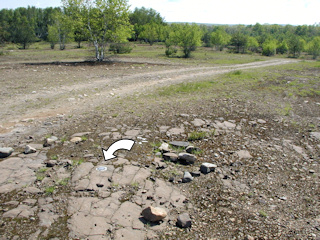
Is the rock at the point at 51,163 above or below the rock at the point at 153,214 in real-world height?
above

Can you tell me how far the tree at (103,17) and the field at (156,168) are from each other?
11105 mm

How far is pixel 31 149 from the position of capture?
4.54 metres

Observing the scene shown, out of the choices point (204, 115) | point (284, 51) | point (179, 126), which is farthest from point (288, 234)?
point (284, 51)

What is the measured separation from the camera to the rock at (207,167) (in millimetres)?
4289

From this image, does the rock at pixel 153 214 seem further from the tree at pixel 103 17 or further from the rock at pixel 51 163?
the tree at pixel 103 17

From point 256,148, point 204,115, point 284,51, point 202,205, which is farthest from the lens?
point 284,51

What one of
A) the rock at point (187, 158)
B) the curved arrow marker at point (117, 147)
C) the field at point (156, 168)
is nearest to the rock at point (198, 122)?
the field at point (156, 168)

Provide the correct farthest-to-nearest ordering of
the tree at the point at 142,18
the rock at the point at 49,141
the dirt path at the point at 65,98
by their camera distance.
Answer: the tree at the point at 142,18, the dirt path at the point at 65,98, the rock at the point at 49,141

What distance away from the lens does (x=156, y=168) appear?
431cm

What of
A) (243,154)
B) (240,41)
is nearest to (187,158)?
(243,154)

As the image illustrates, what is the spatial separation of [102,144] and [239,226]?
9.79ft

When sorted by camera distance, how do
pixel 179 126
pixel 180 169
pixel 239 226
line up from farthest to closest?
pixel 179 126 → pixel 180 169 → pixel 239 226

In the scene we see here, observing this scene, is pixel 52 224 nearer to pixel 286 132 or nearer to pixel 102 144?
pixel 102 144

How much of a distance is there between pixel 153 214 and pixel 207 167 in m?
1.57
